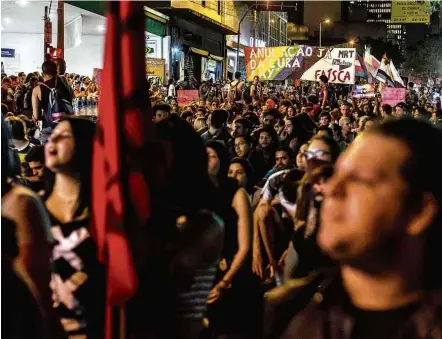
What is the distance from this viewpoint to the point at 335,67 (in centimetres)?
2083

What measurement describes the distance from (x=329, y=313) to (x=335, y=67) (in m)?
19.1

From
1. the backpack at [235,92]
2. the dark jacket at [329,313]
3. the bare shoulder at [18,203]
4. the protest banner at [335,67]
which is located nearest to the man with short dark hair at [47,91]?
the bare shoulder at [18,203]

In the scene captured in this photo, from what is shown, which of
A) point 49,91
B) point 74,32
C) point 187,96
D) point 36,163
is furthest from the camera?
point 74,32

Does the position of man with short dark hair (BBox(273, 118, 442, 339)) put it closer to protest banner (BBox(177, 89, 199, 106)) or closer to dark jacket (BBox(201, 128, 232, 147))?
dark jacket (BBox(201, 128, 232, 147))

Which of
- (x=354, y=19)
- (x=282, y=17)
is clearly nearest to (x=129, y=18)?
(x=282, y=17)

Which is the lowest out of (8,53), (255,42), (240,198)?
(240,198)

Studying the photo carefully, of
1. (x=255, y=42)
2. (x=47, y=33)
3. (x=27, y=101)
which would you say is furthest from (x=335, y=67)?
(x=255, y=42)

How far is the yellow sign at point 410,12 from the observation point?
38.6 meters

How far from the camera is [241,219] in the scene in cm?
471

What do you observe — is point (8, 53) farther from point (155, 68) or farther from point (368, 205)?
point (368, 205)

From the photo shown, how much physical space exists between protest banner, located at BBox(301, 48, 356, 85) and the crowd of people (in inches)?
597

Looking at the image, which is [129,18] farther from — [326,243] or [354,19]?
[354,19]

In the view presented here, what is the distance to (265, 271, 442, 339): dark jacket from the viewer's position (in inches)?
79.9

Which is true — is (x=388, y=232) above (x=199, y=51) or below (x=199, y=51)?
below
